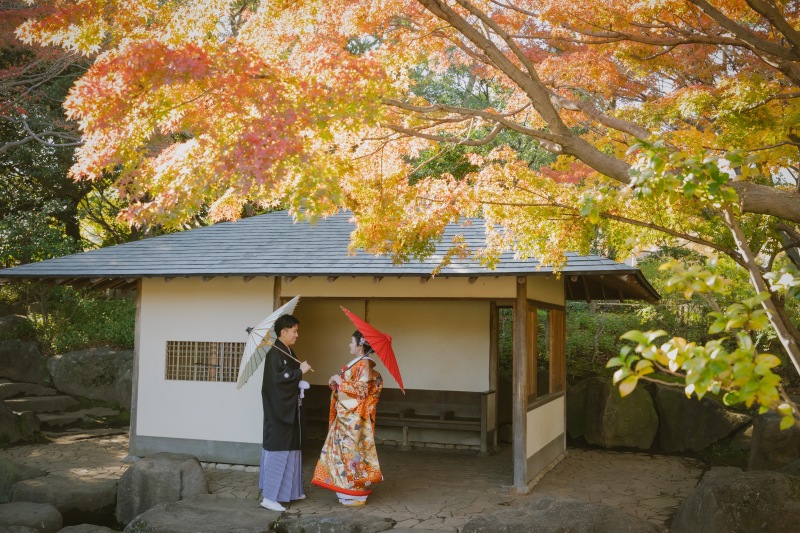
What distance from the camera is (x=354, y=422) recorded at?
8234 millimetres

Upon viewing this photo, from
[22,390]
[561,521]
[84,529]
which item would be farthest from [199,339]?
[22,390]

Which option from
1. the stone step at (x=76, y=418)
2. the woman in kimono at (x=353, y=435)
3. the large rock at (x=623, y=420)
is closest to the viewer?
the woman in kimono at (x=353, y=435)

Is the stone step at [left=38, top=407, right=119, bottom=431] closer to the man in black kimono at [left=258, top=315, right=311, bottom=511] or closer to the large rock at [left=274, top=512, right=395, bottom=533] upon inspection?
the man in black kimono at [left=258, top=315, right=311, bottom=511]

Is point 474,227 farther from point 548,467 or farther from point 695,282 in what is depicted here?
point 695,282

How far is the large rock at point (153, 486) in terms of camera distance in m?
8.33

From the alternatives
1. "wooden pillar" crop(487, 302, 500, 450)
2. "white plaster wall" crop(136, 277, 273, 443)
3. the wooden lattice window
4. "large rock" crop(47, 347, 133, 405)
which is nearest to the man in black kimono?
"white plaster wall" crop(136, 277, 273, 443)

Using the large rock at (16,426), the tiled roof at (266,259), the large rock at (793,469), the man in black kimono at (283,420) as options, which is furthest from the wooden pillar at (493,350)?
the large rock at (16,426)

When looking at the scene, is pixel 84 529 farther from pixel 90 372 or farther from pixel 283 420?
pixel 90 372

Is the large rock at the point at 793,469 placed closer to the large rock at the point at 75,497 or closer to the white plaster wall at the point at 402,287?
the white plaster wall at the point at 402,287

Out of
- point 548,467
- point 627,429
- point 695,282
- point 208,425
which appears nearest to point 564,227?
point 695,282

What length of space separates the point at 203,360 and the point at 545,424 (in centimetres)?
511

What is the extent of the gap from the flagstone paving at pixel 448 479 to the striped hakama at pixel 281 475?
20 centimetres

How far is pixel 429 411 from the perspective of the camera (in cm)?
1238

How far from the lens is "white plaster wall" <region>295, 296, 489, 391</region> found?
1243 centimetres
